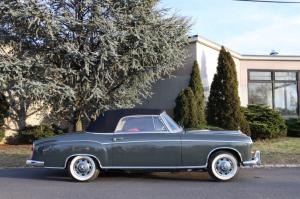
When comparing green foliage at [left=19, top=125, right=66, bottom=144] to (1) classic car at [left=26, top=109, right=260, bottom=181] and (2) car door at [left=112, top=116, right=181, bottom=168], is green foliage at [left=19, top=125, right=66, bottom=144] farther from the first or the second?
(2) car door at [left=112, top=116, right=181, bottom=168]

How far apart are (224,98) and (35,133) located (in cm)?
753

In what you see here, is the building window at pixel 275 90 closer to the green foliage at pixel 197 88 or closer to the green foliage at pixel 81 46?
the green foliage at pixel 197 88

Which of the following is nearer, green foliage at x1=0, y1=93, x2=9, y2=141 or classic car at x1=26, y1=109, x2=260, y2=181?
classic car at x1=26, y1=109, x2=260, y2=181

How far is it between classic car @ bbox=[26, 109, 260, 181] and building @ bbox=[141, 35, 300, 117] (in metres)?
10.9

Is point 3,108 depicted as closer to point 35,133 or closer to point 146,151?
point 35,133

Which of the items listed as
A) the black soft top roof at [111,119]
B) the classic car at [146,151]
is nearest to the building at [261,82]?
the black soft top roof at [111,119]

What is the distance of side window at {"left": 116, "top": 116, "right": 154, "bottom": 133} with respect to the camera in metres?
10.4

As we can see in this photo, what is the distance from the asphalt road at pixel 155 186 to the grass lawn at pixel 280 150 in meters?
1.63

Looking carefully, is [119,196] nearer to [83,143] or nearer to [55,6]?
[83,143]

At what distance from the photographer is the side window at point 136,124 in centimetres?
1039

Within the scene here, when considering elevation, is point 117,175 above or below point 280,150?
below

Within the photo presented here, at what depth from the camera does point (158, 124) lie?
10414mm

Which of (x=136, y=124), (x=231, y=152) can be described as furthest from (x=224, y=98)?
(x=136, y=124)

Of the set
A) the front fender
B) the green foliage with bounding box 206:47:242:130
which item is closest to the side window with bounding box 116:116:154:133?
the front fender
